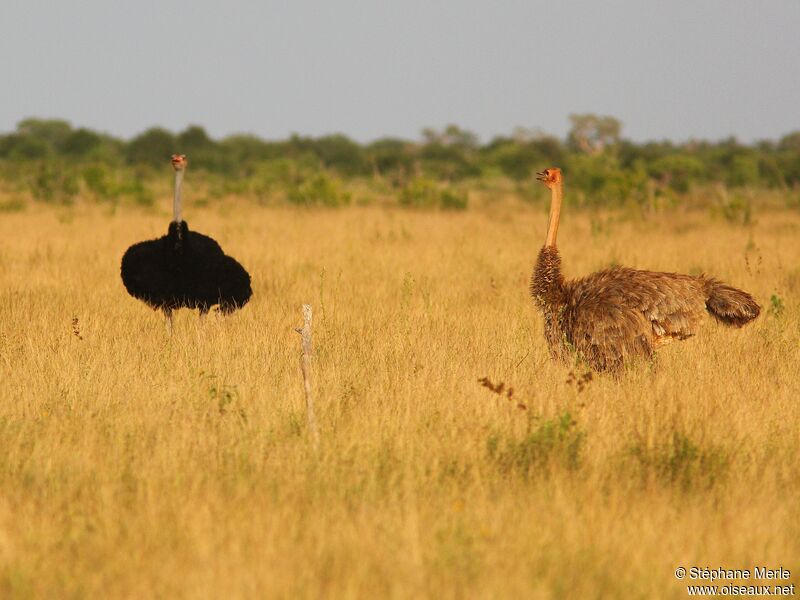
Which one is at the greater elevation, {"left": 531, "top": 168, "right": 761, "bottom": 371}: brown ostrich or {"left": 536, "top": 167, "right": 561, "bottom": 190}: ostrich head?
{"left": 536, "top": 167, "right": 561, "bottom": 190}: ostrich head

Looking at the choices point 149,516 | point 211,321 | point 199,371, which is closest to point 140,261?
point 211,321

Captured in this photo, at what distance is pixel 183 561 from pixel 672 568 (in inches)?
68.6

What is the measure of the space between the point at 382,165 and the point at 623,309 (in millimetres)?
43393

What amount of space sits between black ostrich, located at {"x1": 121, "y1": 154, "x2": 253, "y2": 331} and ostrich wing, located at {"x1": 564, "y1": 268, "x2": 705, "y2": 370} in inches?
130

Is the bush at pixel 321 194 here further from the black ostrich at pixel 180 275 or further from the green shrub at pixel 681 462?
the green shrub at pixel 681 462

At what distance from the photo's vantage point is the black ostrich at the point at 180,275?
8500mm

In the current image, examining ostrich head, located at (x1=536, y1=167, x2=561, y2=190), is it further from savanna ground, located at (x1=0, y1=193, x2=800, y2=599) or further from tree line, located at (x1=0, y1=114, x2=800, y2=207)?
tree line, located at (x1=0, y1=114, x2=800, y2=207)

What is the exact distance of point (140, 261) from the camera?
28.6 feet

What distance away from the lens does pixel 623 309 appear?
6.25 m

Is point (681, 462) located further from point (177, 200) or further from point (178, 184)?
point (178, 184)

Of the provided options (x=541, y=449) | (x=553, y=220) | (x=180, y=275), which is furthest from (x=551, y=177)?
(x=180, y=275)

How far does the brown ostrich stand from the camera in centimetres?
626

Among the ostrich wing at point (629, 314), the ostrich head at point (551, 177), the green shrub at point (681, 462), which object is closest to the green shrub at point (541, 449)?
the green shrub at point (681, 462)

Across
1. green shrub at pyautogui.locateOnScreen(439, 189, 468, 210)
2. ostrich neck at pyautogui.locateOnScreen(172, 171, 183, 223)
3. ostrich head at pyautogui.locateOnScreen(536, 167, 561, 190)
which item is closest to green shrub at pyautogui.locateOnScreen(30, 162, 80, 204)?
green shrub at pyautogui.locateOnScreen(439, 189, 468, 210)
